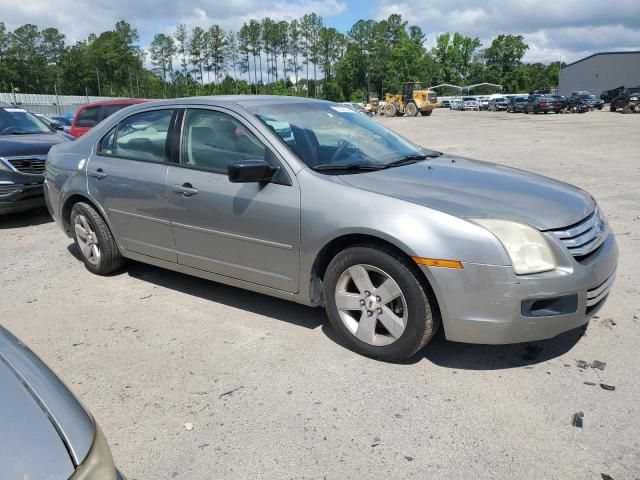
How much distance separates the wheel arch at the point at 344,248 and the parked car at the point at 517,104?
47558 mm

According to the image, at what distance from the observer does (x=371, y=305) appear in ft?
11.0

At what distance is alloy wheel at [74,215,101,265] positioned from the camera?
5.07m

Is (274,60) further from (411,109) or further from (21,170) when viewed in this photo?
(21,170)

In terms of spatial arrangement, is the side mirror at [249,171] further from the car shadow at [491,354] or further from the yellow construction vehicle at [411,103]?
the yellow construction vehicle at [411,103]

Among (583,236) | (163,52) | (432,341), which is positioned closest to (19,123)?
(432,341)

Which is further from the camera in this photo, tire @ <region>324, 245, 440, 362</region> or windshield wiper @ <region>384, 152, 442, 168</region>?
windshield wiper @ <region>384, 152, 442, 168</region>

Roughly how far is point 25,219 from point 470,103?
202 feet

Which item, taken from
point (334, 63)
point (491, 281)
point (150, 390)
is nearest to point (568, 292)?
point (491, 281)

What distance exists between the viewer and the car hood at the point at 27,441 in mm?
1318

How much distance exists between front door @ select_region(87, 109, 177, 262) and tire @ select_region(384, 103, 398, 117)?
44427 mm

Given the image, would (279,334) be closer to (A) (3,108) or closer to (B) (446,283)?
(B) (446,283)

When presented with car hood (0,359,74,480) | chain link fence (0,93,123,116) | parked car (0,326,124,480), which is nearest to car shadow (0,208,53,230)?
parked car (0,326,124,480)

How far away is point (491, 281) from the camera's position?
2945mm

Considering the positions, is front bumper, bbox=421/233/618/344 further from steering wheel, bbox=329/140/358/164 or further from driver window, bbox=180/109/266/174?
driver window, bbox=180/109/266/174
